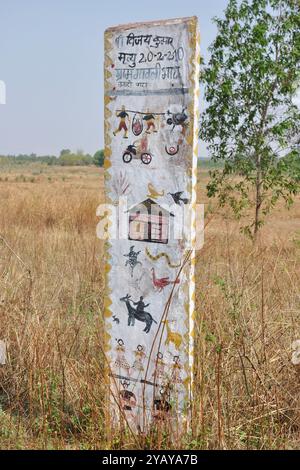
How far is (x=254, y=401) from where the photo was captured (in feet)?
8.78

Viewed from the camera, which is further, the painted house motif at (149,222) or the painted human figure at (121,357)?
the painted human figure at (121,357)

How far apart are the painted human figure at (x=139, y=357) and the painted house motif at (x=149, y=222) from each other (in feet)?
1.63

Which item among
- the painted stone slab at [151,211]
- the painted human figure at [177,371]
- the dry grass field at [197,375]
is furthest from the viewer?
Result: the dry grass field at [197,375]

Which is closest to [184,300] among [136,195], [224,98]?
[136,195]

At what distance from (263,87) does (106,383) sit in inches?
177

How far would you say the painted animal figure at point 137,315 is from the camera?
241 centimetres

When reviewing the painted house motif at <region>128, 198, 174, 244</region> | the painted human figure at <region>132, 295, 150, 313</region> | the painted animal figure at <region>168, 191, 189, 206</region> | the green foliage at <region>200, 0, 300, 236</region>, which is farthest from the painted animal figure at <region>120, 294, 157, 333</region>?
the green foliage at <region>200, 0, 300, 236</region>

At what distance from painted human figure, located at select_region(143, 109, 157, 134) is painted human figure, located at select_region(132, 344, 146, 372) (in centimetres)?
96

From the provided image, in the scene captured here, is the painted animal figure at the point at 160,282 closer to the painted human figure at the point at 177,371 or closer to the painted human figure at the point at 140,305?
the painted human figure at the point at 140,305

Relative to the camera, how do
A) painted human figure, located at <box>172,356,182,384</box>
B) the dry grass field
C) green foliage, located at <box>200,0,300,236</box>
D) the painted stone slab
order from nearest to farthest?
the painted stone slab
painted human figure, located at <box>172,356,182,384</box>
the dry grass field
green foliage, located at <box>200,0,300,236</box>

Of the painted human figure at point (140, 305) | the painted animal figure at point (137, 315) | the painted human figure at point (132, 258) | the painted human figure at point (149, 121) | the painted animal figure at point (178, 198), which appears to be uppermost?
the painted human figure at point (149, 121)

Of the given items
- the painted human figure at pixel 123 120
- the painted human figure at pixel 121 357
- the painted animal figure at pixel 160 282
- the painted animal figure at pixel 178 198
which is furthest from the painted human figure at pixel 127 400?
the painted human figure at pixel 123 120

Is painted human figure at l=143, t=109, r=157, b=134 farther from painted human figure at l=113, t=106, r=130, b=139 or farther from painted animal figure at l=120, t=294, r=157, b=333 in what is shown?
painted animal figure at l=120, t=294, r=157, b=333

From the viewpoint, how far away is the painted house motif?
2.32 m
